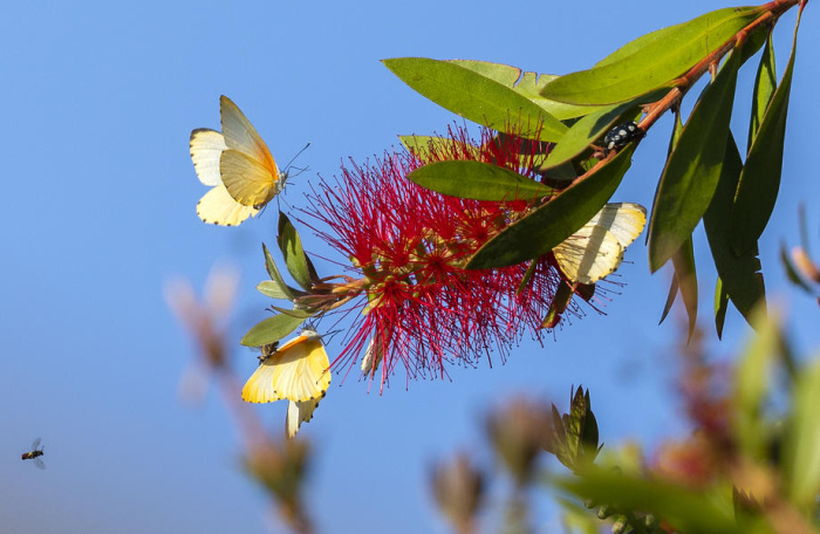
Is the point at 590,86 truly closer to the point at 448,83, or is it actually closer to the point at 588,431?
the point at 448,83

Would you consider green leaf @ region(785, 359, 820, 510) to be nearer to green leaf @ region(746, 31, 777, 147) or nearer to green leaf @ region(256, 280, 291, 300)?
green leaf @ region(256, 280, 291, 300)

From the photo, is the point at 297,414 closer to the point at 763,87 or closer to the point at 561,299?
the point at 561,299

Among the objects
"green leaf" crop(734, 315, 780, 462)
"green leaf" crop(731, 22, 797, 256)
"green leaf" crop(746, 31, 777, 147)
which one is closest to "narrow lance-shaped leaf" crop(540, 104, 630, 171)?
"green leaf" crop(731, 22, 797, 256)

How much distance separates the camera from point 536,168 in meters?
1.34

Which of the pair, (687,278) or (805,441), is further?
(687,278)

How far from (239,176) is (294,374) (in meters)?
0.41

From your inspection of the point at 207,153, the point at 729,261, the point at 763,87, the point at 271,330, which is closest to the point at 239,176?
the point at 207,153

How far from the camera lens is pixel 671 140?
1.38m

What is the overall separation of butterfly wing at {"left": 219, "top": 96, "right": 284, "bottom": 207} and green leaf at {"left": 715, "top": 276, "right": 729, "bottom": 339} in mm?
918

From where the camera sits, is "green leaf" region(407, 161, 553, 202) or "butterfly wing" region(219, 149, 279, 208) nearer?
"green leaf" region(407, 161, 553, 202)

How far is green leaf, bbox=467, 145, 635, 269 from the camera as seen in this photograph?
1052mm

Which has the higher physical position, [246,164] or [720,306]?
[246,164]

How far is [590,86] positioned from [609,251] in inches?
10.6

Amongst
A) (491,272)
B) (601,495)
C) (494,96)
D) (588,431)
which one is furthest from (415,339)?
(601,495)
